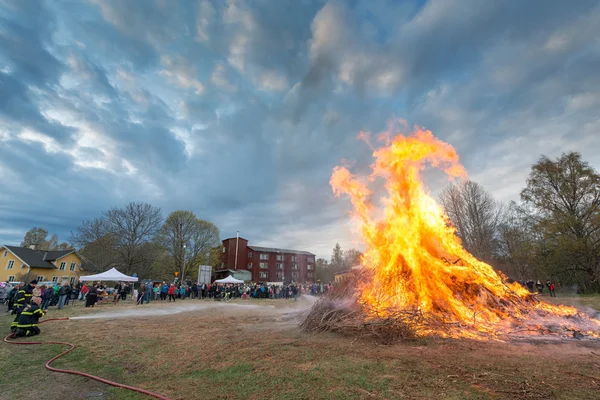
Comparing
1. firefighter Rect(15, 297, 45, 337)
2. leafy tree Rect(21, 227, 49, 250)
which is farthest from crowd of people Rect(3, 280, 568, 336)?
leafy tree Rect(21, 227, 49, 250)

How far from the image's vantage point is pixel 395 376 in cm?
536

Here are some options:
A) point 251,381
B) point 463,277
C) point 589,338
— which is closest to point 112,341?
point 251,381

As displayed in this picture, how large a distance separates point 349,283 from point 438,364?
6632 mm

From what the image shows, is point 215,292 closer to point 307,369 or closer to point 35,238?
point 307,369

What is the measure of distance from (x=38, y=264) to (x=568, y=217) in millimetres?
76840

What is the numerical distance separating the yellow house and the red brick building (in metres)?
30.6

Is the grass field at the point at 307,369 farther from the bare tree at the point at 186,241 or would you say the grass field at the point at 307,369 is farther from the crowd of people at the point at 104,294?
the bare tree at the point at 186,241

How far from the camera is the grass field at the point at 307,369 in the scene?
15.5 feet

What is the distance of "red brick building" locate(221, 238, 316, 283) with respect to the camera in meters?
73.1

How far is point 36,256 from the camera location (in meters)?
51.0

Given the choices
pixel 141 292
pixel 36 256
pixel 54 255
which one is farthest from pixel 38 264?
pixel 141 292

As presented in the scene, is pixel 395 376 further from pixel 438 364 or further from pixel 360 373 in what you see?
pixel 438 364

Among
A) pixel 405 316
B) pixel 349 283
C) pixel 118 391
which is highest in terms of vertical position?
pixel 349 283

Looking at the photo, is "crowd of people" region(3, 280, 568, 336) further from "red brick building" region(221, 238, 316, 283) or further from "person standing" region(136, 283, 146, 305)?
"red brick building" region(221, 238, 316, 283)
